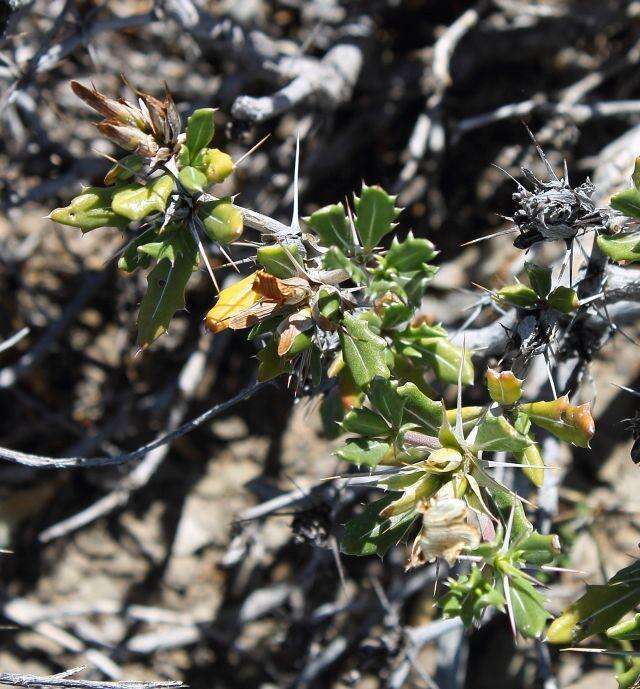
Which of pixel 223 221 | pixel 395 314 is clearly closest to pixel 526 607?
pixel 395 314

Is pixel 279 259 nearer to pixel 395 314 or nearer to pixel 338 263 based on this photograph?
pixel 338 263

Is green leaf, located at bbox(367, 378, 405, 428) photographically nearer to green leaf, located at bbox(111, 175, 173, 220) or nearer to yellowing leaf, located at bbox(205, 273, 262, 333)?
yellowing leaf, located at bbox(205, 273, 262, 333)

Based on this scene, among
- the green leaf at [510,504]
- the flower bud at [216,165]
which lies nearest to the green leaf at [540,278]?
the green leaf at [510,504]

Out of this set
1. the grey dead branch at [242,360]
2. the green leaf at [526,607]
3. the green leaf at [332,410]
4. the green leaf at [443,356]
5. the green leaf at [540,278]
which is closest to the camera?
the green leaf at [526,607]

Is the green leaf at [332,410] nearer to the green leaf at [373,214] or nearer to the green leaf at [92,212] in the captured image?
the green leaf at [373,214]

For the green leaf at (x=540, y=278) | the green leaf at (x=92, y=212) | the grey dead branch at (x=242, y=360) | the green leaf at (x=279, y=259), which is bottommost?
the grey dead branch at (x=242, y=360)

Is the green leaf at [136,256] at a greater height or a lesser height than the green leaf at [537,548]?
greater

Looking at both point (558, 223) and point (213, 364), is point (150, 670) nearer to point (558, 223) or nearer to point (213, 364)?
point (213, 364)
